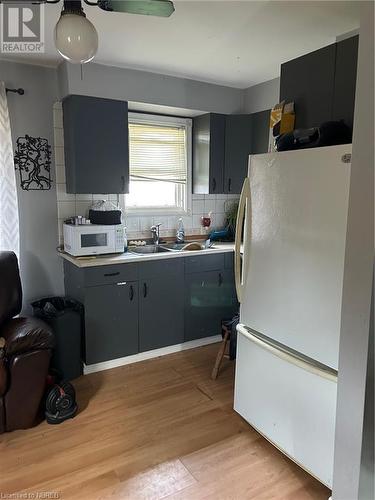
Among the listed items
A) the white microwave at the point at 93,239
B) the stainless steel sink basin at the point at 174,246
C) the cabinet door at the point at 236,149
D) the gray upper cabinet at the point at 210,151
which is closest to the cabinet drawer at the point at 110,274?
the white microwave at the point at 93,239

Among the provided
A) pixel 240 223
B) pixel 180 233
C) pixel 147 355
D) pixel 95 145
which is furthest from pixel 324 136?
pixel 147 355

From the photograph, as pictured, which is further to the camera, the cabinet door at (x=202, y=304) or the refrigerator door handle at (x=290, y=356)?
the cabinet door at (x=202, y=304)

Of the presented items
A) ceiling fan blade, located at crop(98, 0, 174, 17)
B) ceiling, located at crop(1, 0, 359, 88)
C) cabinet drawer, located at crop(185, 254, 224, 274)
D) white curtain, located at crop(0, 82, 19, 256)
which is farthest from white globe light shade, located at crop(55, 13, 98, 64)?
cabinet drawer, located at crop(185, 254, 224, 274)

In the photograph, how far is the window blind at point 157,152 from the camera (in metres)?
3.66

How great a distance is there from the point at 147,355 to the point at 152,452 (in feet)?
3.89

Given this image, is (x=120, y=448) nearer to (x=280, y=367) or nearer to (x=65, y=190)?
(x=280, y=367)

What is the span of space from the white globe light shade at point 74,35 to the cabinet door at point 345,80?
1.32m

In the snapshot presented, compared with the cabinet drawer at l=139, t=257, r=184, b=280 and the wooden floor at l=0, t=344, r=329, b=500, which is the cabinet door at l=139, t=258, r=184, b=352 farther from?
the wooden floor at l=0, t=344, r=329, b=500

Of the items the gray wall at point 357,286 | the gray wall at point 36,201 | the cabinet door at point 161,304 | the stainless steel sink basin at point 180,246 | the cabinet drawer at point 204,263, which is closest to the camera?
the gray wall at point 357,286

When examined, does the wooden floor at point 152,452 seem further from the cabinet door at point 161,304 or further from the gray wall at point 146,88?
the gray wall at point 146,88

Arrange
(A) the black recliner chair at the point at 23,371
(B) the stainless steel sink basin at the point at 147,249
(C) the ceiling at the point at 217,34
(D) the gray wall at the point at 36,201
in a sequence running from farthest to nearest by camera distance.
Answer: (B) the stainless steel sink basin at the point at 147,249
(D) the gray wall at the point at 36,201
(A) the black recliner chair at the point at 23,371
(C) the ceiling at the point at 217,34

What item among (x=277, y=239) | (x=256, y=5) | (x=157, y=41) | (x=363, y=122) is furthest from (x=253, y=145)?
(x=363, y=122)

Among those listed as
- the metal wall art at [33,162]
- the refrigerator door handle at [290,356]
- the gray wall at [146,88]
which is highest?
the gray wall at [146,88]

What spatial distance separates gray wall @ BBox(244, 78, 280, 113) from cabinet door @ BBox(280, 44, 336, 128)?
1.15 m
